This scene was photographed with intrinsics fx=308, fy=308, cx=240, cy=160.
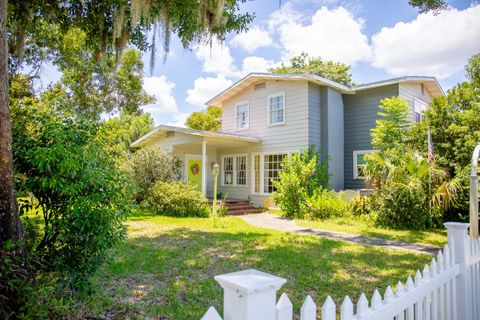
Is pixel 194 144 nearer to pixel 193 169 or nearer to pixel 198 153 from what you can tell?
pixel 198 153

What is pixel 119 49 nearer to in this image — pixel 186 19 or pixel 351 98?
pixel 186 19

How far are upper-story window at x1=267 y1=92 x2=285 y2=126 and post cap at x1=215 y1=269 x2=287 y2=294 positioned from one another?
494 inches

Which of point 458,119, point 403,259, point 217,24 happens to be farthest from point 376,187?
point 217,24

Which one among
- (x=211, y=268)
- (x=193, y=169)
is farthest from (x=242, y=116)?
(x=211, y=268)

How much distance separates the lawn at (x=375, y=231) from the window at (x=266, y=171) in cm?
372

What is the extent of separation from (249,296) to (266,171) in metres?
13.3

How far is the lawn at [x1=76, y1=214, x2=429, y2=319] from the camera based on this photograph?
3.60m

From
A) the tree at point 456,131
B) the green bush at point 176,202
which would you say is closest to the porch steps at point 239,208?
the green bush at point 176,202

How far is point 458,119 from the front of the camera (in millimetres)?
9094

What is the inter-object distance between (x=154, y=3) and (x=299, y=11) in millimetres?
3645

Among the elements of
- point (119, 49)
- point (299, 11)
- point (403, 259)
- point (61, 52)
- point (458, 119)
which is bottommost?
point (403, 259)

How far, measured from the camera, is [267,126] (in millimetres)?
14180

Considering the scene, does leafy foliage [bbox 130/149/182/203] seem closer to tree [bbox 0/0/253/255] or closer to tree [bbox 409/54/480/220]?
tree [bbox 0/0/253/255]

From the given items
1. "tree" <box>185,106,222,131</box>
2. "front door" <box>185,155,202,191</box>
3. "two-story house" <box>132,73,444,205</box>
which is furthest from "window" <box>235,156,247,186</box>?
"tree" <box>185,106,222,131</box>
